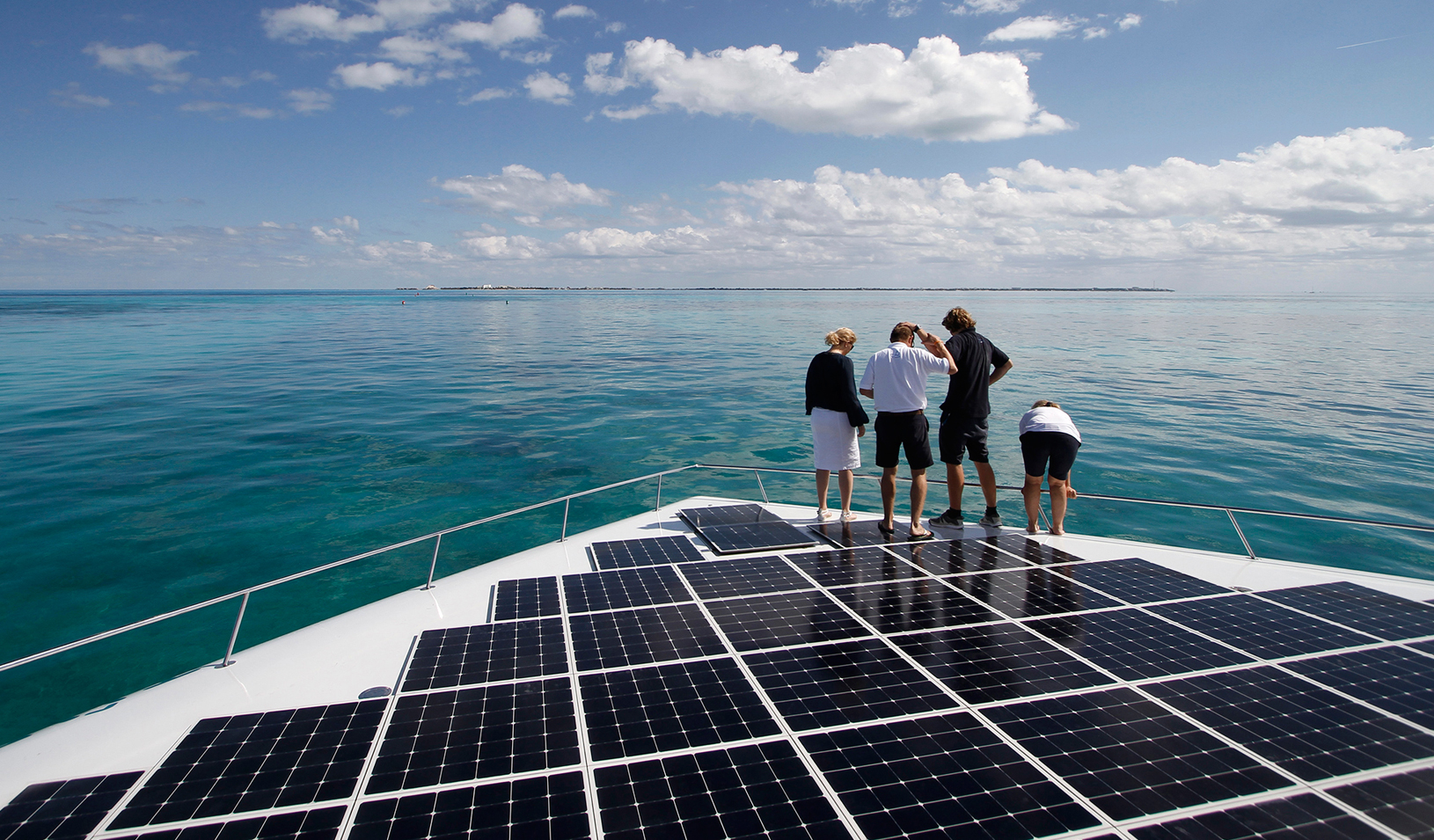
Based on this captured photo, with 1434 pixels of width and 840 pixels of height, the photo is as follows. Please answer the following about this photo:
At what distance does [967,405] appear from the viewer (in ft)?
23.8

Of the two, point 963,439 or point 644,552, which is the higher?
point 963,439

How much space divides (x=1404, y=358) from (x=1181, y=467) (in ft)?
119

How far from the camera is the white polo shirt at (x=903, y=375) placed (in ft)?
21.9

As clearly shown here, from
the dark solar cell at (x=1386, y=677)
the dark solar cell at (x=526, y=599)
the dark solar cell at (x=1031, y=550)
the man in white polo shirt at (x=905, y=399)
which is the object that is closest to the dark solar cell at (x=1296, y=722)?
the dark solar cell at (x=1386, y=677)

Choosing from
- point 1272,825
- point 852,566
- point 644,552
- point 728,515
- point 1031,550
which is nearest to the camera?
point 1272,825

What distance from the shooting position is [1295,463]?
54.2 feet

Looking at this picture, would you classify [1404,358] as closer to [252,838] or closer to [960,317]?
[960,317]

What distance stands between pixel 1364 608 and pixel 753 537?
207 inches

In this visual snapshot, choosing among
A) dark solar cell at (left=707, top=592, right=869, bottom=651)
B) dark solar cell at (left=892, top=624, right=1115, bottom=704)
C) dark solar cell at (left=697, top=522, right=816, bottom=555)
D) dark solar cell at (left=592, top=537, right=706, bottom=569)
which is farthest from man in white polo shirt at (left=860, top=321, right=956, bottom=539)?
dark solar cell at (left=592, top=537, right=706, bottom=569)

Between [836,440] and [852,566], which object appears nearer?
Result: [852,566]

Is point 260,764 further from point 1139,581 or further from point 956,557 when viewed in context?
point 1139,581

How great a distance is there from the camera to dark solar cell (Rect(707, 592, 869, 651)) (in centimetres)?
477

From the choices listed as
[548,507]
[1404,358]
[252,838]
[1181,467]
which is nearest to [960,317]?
[252,838]

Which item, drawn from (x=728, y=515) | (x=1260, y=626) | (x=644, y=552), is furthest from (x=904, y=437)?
(x=1260, y=626)
